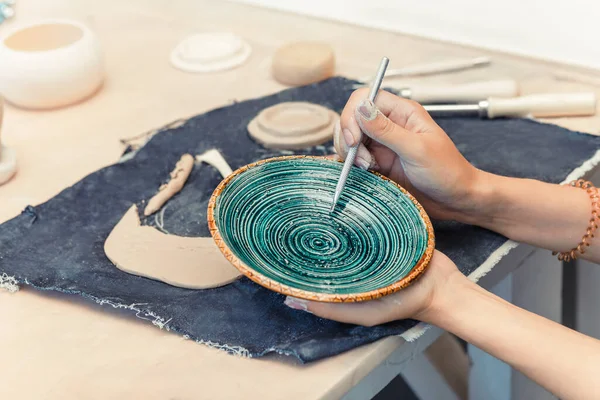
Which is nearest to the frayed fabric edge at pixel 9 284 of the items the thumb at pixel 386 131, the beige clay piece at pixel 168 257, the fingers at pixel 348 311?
the beige clay piece at pixel 168 257

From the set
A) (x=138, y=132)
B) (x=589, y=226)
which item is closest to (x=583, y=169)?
(x=589, y=226)

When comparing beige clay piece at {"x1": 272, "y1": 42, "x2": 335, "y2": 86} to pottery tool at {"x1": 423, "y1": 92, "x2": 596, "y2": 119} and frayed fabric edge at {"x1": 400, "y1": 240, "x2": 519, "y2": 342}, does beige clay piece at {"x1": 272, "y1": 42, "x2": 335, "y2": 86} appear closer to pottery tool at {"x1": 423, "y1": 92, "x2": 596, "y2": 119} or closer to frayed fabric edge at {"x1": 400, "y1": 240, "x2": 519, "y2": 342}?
pottery tool at {"x1": 423, "y1": 92, "x2": 596, "y2": 119}

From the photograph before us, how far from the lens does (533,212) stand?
2.75 ft

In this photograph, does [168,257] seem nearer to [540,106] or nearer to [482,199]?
[482,199]

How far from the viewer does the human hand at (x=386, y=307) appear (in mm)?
686

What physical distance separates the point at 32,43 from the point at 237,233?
29.9 inches

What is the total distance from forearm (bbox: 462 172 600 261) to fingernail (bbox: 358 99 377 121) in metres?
0.18

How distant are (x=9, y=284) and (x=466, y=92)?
792mm

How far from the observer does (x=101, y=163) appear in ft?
3.43

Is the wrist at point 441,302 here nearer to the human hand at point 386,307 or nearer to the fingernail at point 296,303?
the human hand at point 386,307

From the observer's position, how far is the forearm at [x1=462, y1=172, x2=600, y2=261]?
0.83 meters

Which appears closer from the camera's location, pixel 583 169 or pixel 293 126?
pixel 583 169

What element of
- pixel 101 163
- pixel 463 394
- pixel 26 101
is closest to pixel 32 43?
pixel 26 101

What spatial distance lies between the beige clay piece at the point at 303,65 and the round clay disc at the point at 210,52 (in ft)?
0.44
